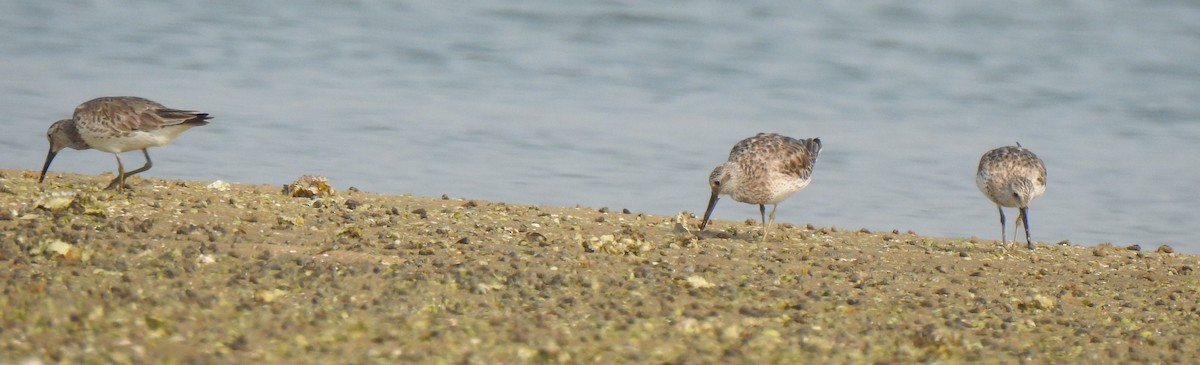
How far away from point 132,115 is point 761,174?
4.99 meters

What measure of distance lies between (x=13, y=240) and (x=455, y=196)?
5739 mm

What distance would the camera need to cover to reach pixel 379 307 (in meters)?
7.43

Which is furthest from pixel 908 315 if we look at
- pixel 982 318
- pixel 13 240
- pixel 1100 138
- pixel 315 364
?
pixel 1100 138

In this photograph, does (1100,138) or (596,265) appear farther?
(1100,138)

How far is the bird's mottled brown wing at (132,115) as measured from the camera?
11.5 metres

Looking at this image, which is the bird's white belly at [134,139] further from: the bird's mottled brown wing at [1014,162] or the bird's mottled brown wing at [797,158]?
the bird's mottled brown wing at [1014,162]

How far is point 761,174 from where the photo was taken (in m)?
11.7

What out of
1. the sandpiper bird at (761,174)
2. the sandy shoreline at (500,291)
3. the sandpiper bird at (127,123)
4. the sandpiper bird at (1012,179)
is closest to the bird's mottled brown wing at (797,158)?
the sandpiper bird at (761,174)

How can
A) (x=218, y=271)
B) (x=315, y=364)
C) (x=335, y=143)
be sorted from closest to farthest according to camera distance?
(x=315, y=364) → (x=218, y=271) → (x=335, y=143)

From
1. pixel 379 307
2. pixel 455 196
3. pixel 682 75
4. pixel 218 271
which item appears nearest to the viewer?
pixel 379 307

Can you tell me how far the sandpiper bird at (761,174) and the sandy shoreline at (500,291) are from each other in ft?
2.04

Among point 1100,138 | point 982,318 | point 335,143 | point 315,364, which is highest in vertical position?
point 1100,138

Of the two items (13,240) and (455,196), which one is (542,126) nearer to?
(455,196)

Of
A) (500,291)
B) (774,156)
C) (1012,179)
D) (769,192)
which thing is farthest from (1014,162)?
(500,291)
